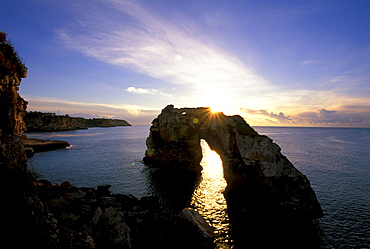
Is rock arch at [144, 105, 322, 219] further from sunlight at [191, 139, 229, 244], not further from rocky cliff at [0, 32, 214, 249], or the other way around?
rocky cliff at [0, 32, 214, 249]

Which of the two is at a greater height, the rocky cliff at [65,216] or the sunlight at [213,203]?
the rocky cliff at [65,216]

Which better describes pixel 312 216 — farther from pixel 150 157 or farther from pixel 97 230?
pixel 150 157

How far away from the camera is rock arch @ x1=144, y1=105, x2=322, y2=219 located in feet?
83.6

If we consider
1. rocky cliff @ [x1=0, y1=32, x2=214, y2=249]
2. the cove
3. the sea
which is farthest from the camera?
the cove

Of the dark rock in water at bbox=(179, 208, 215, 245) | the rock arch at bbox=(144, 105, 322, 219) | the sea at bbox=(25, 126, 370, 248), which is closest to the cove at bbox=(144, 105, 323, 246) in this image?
the rock arch at bbox=(144, 105, 322, 219)

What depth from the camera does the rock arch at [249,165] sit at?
25.5 metres

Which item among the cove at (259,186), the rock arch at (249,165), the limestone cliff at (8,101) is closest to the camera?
the cove at (259,186)

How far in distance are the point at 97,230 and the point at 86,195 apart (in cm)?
1079

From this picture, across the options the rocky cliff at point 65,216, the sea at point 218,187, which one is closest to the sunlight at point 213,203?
the sea at point 218,187

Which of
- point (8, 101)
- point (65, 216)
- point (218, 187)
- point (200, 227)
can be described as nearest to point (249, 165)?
point (218, 187)

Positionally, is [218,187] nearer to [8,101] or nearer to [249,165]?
[249,165]

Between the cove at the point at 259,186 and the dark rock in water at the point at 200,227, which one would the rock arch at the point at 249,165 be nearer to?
the cove at the point at 259,186

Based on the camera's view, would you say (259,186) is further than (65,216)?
Yes

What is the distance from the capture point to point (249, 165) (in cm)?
2923
